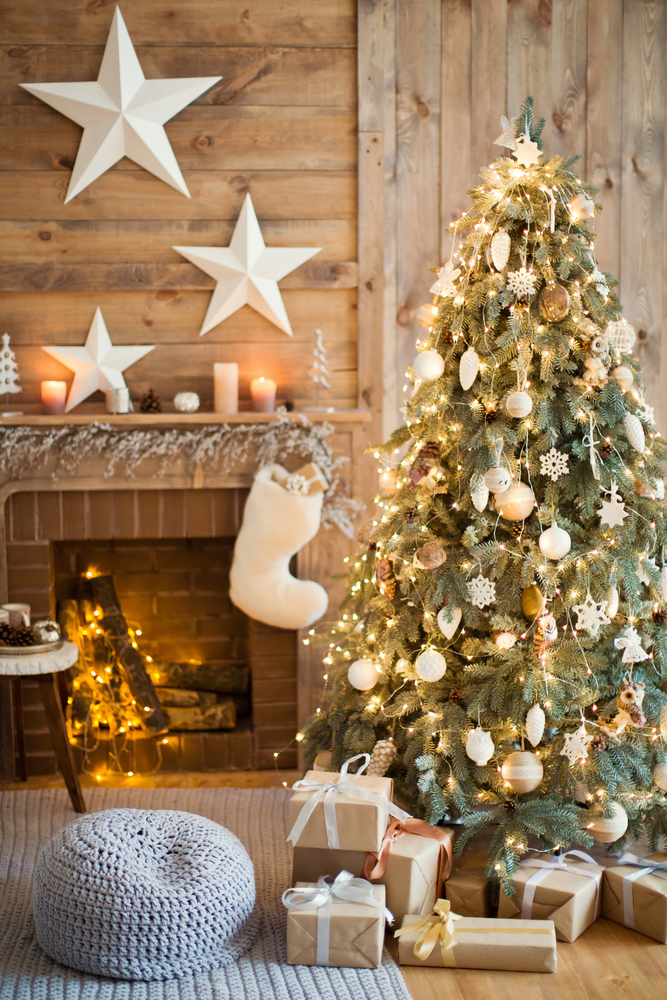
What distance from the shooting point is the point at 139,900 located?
1680mm

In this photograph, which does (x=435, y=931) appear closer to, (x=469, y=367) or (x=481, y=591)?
(x=481, y=591)

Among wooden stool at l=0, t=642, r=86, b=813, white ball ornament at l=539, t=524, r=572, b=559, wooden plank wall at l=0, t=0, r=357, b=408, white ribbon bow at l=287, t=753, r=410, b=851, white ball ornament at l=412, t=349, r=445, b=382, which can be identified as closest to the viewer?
white ribbon bow at l=287, t=753, r=410, b=851

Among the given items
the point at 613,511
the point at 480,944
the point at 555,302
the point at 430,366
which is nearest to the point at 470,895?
the point at 480,944

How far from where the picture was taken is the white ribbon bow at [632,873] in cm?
186

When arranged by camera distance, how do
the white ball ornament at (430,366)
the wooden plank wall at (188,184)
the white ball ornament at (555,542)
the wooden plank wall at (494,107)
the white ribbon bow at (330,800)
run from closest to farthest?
the white ribbon bow at (330,800) < the white ball ornament at (555,542) < the white ball ornament at (430,366) < the wooden plank wall at (188,184) < the wooden plank wall at (494,107)

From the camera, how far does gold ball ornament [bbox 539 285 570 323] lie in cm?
191

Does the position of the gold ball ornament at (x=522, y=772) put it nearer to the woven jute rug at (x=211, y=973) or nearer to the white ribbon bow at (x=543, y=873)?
the white ribbon bow at (x=543, y=873)

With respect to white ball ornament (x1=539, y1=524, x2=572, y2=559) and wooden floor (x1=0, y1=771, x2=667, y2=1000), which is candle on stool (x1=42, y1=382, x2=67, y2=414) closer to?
white ball ornament (x1=539, y1=524, x2=572, y2=559)

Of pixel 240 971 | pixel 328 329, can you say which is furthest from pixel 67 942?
pixel 328 329

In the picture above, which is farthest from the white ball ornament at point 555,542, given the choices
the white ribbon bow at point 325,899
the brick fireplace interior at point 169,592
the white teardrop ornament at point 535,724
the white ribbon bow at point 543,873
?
the brick fireplace interior at point 169,592

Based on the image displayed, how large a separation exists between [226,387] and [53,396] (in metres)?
0.54

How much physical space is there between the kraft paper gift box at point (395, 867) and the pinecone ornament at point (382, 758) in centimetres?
20

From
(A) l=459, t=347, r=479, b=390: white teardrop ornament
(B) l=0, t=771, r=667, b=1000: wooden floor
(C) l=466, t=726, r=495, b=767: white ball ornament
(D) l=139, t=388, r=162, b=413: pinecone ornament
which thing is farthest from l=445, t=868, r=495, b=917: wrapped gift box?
(D) l=139, t=388, r=162, b=413: pinecone ornament

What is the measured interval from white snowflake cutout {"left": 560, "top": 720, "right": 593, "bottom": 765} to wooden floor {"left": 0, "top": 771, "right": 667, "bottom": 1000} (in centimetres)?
37
